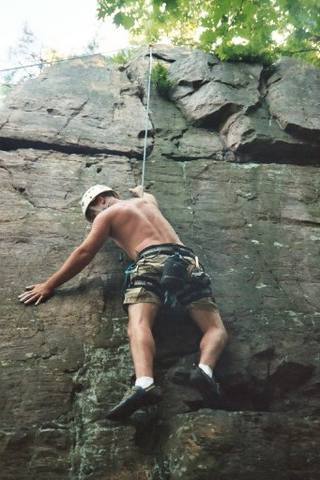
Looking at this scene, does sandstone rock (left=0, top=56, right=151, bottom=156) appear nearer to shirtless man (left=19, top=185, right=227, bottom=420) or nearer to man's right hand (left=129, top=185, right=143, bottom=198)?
man's right hand (left=129, top=185, right=143, bottom=198)

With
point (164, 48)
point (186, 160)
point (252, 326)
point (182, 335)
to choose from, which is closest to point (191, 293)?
point (182, 335)

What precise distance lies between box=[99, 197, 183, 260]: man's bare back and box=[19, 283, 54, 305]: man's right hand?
83 cm

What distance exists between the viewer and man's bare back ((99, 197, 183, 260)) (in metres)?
4.55

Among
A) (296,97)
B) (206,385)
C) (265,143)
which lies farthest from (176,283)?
(296,97)

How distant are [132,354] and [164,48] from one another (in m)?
6.01

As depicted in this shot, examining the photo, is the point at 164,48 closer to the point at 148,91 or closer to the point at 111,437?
the point at 148,91

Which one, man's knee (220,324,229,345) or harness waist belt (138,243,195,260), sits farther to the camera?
harness waist belt (138,243,195,260)

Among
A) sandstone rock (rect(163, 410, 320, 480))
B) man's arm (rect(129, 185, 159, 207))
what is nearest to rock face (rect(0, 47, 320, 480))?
sandstone rock (rect(163, 410, 320, 480))

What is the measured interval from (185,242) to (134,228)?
804mm

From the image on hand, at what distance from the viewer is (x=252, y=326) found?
14.5 ft

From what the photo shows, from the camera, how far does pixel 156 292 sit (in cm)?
412

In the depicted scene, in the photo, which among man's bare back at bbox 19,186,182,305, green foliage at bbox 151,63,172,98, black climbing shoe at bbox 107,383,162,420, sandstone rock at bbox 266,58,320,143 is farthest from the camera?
green foliage at bbox 151,63,172,98

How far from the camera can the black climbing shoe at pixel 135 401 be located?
133 inches

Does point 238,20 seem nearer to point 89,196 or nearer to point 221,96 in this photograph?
point 221,96
